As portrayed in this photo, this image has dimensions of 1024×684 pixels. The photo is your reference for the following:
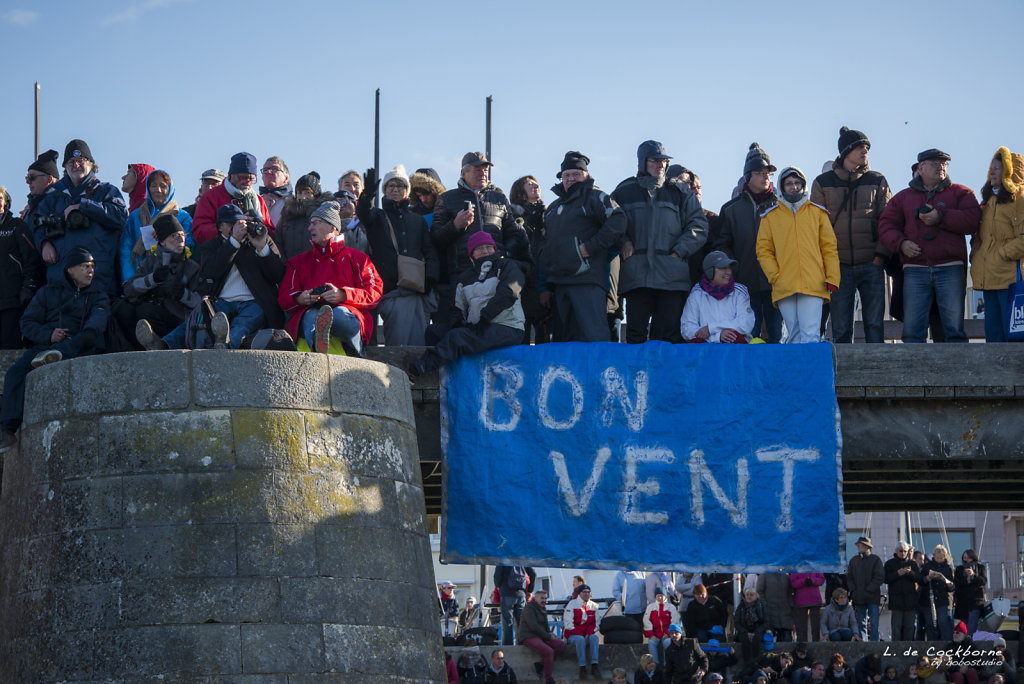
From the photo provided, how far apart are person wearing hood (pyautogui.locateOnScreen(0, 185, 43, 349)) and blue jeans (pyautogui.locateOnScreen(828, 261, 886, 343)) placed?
8454 mm

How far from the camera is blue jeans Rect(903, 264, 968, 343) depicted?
49.1 feet

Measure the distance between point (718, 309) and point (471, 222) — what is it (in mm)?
2705

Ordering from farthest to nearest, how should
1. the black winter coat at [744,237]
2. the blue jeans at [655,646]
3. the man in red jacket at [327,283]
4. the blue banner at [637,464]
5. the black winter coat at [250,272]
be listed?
1. the blue jeans at [655,646]
2. the black winter coat at [744,237]
3. the blue banner at [637,464]
4. the black winter coat at [250,272]
5. the man in red jacket at [327,283]

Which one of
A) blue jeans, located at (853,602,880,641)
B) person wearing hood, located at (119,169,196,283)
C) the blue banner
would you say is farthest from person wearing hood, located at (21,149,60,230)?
blue jeans, located at (853,602,880,641)

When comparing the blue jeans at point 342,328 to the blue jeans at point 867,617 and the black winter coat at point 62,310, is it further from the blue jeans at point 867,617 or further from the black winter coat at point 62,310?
the blue jeans at point 867,617

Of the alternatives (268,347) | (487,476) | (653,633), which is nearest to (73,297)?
(268,347)

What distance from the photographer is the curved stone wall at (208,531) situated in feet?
34.7

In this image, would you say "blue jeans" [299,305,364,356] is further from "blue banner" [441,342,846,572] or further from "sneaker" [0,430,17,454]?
"sneaker" [0,430,17,454]

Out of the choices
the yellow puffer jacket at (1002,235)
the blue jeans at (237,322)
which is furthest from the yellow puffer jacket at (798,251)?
the blue jeans at (237,322)

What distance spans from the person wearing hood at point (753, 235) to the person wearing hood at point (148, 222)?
567 centimetres

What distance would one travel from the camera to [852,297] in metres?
15.5

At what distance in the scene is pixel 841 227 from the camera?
1552cm

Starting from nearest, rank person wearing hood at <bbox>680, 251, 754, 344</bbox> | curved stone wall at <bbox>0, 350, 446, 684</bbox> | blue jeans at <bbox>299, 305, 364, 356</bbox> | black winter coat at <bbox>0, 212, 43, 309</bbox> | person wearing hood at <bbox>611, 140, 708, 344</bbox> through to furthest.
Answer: curved stone wall at <bbox>0, 350, 446, 684</bbox>
blue jeans at <bbox>299, 305, 364, 356</bbox>
person wearing hood at <bbox>680, 251, 754, 344</bbox>
person wearing hood at <bbox>611, 140, 708, 344</bbox>
black winter coat at <bbox>0, 212, 43, 309</bbox>

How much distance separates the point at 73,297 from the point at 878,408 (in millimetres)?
7914
